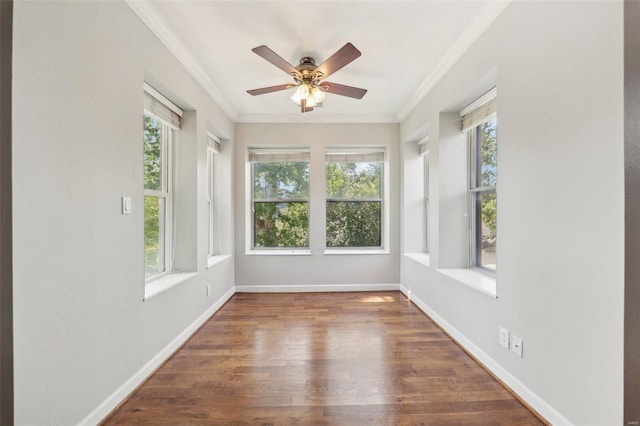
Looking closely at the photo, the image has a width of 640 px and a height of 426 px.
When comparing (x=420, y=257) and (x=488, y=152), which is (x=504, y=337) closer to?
(x=488, y=152)

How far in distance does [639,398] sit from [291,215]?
382cm

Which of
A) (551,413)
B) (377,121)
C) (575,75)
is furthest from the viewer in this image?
(377,121)

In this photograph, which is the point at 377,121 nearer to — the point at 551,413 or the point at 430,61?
the point at 430,61

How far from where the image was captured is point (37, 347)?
1251mm

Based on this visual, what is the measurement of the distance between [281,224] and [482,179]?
2.84 meters

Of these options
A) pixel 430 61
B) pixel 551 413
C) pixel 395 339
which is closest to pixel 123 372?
pixel 395 339

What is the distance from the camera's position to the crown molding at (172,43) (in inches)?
77.2

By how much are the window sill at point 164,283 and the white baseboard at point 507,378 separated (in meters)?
2.58

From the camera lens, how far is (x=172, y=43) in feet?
7.69

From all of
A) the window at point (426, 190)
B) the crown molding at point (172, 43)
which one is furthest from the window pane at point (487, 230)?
the crown molding at point (172, 43)

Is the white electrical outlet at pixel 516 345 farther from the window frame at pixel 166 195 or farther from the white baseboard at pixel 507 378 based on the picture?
the window frame at pixel 166 195

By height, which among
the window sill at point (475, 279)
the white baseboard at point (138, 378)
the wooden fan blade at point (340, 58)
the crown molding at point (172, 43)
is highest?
the crown molding at point (172, 43)

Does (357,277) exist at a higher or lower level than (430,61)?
lower

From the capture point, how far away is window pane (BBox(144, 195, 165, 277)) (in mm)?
2540
